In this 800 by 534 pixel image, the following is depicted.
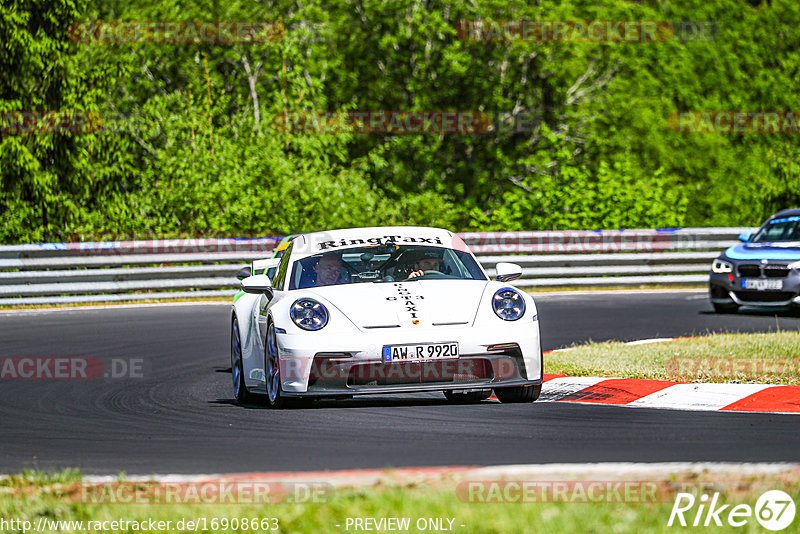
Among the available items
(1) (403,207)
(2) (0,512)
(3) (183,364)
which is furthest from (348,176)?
(2) (0,512)

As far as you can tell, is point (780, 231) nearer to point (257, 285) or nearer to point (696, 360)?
point (696, 360)

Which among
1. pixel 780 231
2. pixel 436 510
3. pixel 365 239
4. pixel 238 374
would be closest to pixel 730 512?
pixel 436 510

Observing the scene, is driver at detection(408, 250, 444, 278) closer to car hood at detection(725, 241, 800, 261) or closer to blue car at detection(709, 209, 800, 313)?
blue car at detection(709, 209, 800, 313)

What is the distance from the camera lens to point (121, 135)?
26.8 meters

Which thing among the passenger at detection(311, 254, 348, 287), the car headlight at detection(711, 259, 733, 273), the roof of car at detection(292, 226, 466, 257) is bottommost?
the car headlight at detection(711, 259, 733, 273)

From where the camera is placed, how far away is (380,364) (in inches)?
353

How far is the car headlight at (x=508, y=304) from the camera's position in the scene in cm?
933

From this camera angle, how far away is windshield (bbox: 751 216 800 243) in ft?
61.4

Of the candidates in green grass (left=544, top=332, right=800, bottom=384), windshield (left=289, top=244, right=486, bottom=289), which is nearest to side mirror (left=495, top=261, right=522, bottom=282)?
windshield (left=289, top=244, right=486, bottom=289)

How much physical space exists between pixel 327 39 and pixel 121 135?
14.3m

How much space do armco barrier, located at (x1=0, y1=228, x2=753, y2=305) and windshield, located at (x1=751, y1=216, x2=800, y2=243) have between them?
308cm

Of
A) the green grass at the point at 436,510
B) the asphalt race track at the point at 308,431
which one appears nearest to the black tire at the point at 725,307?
the asphalt race track at the point at 308,431

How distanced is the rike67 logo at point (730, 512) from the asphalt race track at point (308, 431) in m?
1.49

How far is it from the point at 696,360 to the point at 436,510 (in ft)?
22.1
